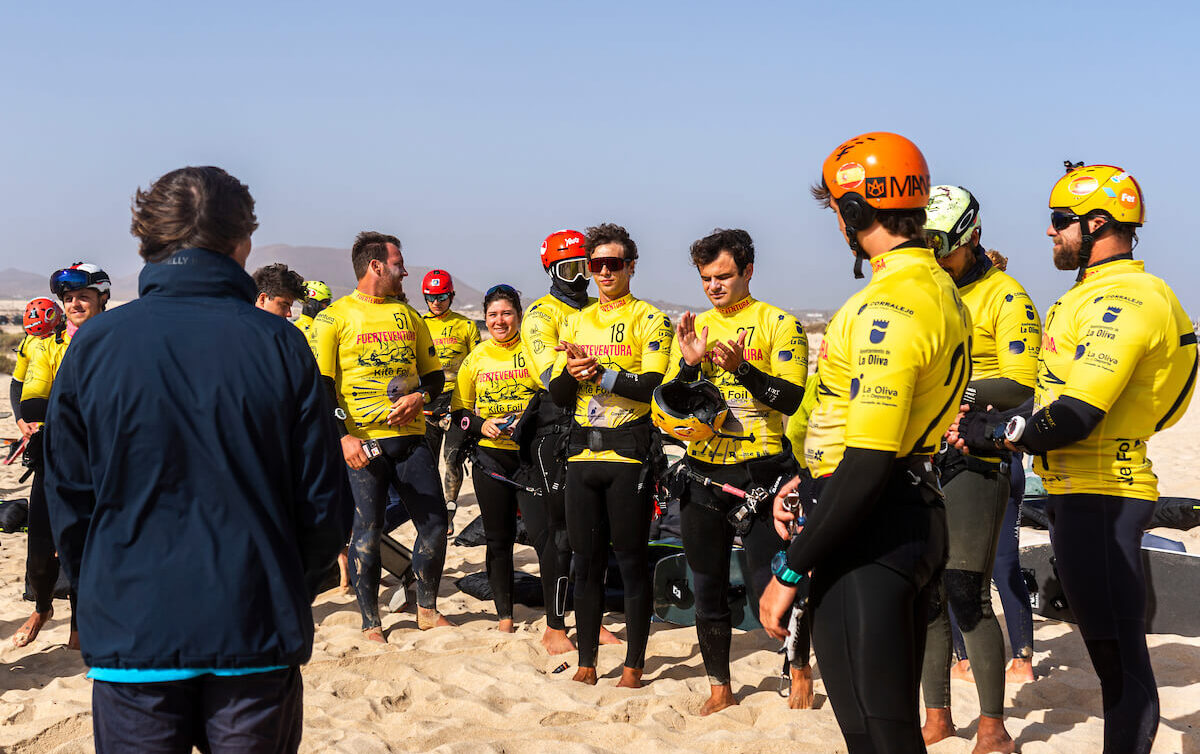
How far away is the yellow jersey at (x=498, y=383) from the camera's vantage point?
22.6 ft

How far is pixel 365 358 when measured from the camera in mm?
6484

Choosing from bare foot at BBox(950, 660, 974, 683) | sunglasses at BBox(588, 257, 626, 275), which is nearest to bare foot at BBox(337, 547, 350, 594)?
sunglasses at BBox(588, 257, 626, 275)

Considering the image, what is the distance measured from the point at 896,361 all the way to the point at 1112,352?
1365mm

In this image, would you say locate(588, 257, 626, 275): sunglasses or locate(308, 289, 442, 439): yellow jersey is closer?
locate(588, 257, 626, 275): sunglasses

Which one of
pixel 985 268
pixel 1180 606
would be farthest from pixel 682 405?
pixel 1180 606

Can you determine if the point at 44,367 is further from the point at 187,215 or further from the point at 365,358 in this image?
the point at 187,215

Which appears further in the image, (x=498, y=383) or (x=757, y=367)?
(x=498, y=383)

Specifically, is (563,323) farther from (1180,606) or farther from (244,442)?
(1180,606)

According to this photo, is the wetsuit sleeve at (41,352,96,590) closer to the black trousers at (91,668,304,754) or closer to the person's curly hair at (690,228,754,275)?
the black trousers at (91,668,304,754)

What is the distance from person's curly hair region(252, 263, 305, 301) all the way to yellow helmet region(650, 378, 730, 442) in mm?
3943

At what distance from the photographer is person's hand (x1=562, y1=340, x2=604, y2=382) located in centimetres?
536

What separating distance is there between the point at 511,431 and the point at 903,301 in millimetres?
4281

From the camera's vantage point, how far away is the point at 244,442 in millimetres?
2332

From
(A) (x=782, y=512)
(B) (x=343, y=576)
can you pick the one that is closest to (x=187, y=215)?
(A) (x=782, y=512)
